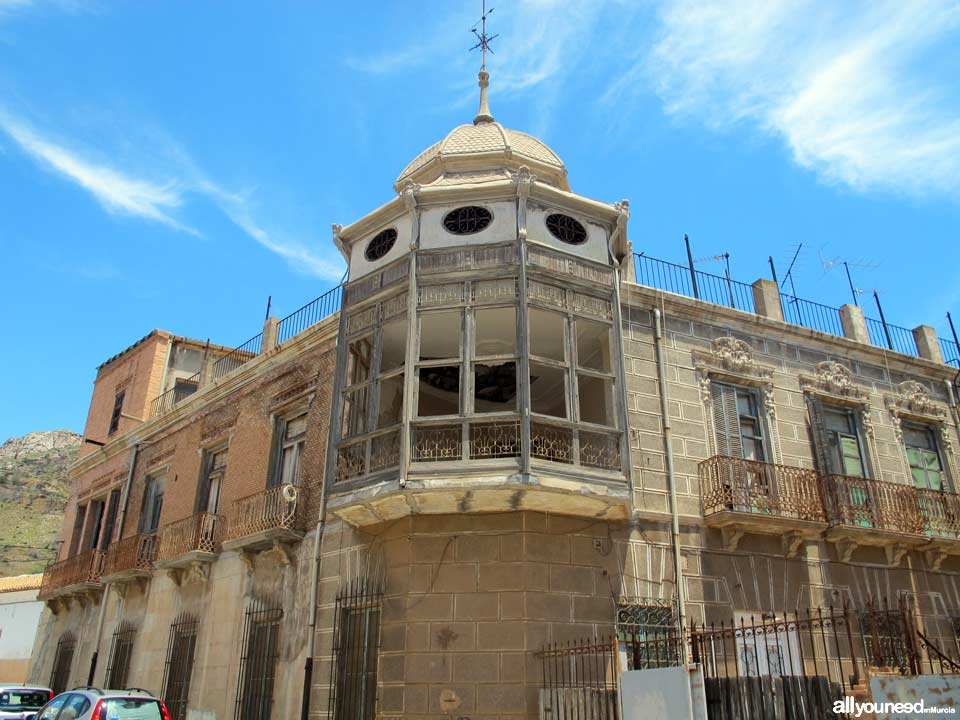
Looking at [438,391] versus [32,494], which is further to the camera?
[32,494]

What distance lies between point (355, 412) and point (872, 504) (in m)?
8.94

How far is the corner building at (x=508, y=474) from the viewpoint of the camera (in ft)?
34.4

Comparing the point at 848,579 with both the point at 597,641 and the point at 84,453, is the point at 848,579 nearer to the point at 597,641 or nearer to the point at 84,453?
the point at 597,641

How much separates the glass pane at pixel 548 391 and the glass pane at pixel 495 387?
15.2 inches

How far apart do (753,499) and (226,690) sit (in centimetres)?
946

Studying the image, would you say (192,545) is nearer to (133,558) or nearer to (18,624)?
(133,558)

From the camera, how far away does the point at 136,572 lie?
1647 cm

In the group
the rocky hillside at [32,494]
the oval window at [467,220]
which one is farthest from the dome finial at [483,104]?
the rocky hillside at [32,494]

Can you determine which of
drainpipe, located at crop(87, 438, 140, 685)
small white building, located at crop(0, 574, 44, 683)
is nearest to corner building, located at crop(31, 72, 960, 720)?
drainpipe, located at crop(87, 438, 140, 685)

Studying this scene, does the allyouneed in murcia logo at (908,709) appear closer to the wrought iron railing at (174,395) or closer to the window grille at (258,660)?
the window grille at (258,660)

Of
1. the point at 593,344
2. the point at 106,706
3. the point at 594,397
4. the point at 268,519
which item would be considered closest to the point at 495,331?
→ the point at 593,344

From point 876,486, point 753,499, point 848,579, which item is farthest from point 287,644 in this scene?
point 876,486

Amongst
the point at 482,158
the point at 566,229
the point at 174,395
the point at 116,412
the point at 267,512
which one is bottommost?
the point at 267,512

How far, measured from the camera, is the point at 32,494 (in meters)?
48.8
